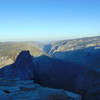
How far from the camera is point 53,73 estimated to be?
4606 centimetres

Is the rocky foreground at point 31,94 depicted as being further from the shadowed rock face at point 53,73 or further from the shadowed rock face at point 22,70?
the shadowed rock face at point 22,70

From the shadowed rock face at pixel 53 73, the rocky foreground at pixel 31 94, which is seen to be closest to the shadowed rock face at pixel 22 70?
the shadowed rock face at pixel 53 73

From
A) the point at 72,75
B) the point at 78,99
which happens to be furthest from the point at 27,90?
the point at 72,75

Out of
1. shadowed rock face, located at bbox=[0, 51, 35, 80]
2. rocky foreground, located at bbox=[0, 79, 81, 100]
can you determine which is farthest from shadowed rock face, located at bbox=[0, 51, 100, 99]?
rocky foreground, located at bbox=[0, 79, 81, 100]

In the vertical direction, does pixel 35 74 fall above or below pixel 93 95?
above

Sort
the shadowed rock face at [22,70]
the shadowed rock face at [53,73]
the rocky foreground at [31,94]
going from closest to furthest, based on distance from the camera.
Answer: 1. the rocky foreground at [31,94]
2. the shadowed rock face at [53,73]
3. the shadowed rock face at [22,70]

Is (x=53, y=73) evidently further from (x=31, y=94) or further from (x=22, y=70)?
(x=31, y=94)

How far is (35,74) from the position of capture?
45.8 metres

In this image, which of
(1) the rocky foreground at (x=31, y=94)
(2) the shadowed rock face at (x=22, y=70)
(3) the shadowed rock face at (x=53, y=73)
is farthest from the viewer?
(2) the shadowed rock face at (x=22, y=70)

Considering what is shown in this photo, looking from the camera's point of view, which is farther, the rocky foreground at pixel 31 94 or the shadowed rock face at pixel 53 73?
the shadowed rock face at pixel 53 73

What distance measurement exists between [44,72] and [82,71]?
25.0 ft

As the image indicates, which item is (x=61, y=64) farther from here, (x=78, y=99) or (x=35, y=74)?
(x=78, y=99)

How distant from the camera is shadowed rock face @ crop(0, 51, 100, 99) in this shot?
42.9m

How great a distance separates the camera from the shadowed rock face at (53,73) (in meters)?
42.9
